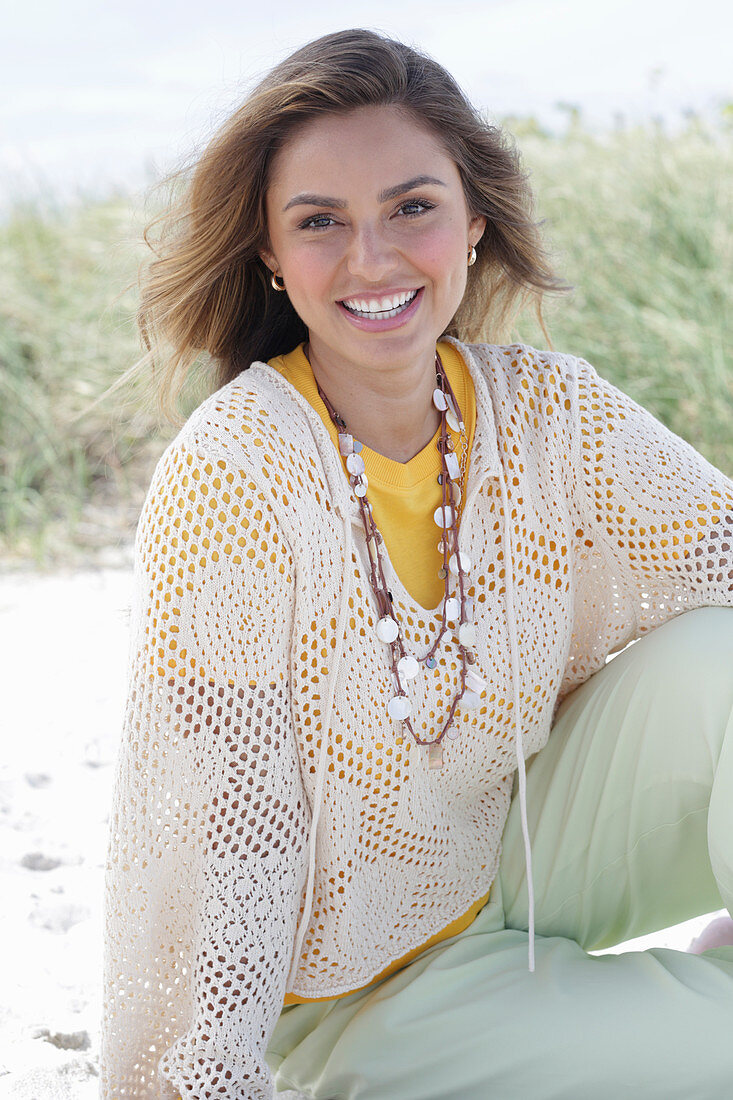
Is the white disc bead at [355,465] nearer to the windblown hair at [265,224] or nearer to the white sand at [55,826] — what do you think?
the windblown hair at [265,224]

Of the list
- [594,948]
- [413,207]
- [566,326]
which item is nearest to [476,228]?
[413,207]

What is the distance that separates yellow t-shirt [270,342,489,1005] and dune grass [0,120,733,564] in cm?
252

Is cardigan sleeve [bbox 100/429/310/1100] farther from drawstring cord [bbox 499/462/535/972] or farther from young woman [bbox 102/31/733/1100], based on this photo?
drawstring cord [bbox 499/462/535/972]

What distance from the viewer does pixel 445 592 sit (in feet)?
5.93

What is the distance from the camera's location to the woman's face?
1695 mm

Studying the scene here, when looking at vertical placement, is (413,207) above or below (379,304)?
above

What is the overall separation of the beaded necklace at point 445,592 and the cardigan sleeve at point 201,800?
154 millimetres

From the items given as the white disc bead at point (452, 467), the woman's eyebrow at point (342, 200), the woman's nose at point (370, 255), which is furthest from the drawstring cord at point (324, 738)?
the woman's eyebrow at point (342, 200)

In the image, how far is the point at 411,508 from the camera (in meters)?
1.81

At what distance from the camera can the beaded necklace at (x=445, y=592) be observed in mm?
1703

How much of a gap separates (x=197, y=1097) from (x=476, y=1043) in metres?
0.40

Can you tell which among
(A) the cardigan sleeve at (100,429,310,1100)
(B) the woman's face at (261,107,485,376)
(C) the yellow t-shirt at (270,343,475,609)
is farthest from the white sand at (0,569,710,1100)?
(B) the woman's face at (261,107,485,376)

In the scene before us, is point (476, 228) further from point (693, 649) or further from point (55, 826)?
point (55, 826)

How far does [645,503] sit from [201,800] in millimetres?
848
